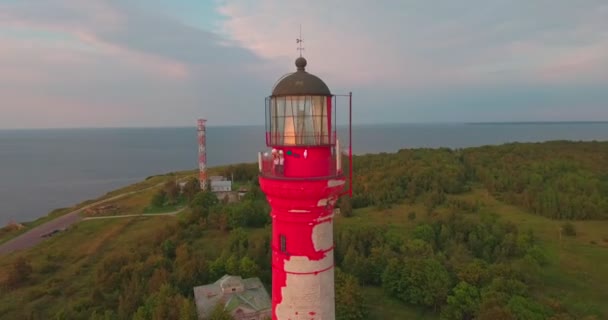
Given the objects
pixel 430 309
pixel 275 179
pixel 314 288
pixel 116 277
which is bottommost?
pixel 430 309

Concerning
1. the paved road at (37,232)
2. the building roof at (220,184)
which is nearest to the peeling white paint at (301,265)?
the paved road at (37,232)

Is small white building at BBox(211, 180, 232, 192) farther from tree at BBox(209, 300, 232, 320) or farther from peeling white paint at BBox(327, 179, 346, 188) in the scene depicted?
peeling white paint at BBox(327, 179, 346, 188)

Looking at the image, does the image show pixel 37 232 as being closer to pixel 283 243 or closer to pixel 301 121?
pixel 283 243

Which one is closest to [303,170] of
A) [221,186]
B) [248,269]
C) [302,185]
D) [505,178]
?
[302,185]

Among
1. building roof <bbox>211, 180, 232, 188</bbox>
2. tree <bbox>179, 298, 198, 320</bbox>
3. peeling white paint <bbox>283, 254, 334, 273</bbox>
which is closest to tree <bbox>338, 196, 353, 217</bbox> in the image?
building roof <bbox>211, 180, 232, 188</bbox>

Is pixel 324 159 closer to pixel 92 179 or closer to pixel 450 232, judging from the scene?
pixel 450 232

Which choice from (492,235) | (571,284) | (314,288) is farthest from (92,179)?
(314,288)
